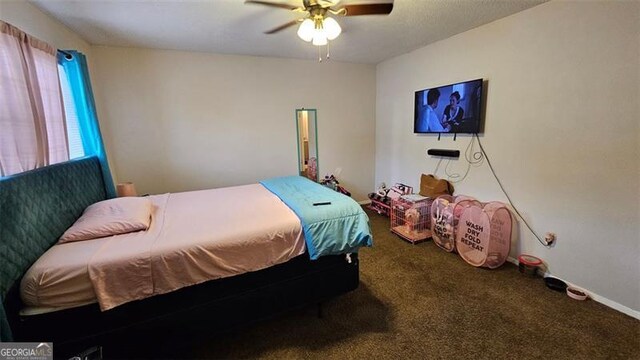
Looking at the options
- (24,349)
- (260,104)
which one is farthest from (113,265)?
(260,104)

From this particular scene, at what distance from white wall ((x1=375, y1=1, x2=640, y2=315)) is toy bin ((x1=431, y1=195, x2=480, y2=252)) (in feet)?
0.87

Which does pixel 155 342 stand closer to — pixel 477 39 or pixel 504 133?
pixel 504 133

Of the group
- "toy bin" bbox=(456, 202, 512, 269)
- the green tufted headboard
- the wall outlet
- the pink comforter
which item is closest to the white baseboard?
the wall outlet

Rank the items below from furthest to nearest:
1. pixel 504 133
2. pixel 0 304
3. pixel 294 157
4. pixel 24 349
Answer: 1. pixel 294 157
2. pixel 504 133
3. pixel 24 349
4. pixel 0 304

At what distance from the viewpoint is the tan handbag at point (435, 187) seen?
316cm

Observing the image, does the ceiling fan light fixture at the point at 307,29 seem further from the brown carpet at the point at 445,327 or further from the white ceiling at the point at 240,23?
the brown carpet at the point at 445,327

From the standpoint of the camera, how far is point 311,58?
12.1ft

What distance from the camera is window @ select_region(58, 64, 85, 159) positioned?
223 cm

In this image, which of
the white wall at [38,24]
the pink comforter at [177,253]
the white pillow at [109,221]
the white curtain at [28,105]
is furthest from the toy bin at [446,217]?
the white wall at [38,24]

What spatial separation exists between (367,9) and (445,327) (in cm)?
232

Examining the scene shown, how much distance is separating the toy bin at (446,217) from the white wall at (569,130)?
0.27m

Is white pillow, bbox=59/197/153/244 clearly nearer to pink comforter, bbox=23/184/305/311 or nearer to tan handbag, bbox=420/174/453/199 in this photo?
pink comforter, bbox=23/184/305/311

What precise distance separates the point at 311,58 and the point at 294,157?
1465mm

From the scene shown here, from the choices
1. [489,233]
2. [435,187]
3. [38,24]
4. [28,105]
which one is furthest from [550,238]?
[38,24]
